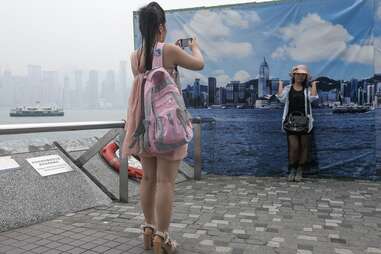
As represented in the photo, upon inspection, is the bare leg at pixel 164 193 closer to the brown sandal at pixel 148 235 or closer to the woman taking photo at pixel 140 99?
the woman taking photo at pixel 140 99

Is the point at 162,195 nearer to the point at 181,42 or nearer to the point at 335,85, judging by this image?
the point at 181,42

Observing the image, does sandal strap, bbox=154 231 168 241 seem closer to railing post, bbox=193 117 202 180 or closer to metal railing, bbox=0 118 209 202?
metal railing, bbox=0 118 209 202

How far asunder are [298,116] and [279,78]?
2.13 feet

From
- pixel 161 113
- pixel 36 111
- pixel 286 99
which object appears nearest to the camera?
pixel 161 113

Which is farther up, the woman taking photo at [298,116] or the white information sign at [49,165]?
the woman taking photo at [298,116]

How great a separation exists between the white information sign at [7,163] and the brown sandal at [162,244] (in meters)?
2.09

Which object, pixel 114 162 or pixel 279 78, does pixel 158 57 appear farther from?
pixel 279 78

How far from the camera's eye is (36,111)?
5.96m

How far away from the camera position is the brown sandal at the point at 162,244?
305 centimetres

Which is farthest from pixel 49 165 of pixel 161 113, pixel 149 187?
pixel 161 113

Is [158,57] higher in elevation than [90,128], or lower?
higher

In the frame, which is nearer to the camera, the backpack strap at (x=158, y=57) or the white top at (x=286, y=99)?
the backpack strap at (x=158, y=57)

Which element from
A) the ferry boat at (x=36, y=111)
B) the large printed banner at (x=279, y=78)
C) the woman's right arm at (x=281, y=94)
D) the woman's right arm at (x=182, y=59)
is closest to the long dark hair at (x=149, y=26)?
the woman's right arm at (x=182, y=59)

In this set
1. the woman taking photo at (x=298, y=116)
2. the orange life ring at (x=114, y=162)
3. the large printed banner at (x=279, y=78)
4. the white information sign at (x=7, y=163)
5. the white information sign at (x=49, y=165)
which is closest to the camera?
the white information sign at (x=7, y=163)
